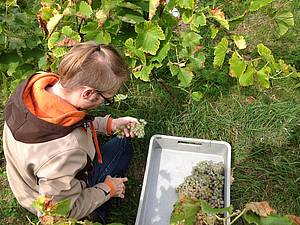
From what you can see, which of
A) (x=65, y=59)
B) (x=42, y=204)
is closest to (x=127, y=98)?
(x=65, y=59)

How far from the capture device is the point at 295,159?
264 centimetres

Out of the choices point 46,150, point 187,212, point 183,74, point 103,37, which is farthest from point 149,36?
point 187,212

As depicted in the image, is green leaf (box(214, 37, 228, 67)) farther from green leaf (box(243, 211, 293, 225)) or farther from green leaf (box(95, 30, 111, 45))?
green leaf (box(243, 211, 293, 225))

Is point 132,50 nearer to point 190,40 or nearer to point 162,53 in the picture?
point 162,53

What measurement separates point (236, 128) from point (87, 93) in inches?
51.1

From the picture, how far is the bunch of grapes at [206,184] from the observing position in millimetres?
2311

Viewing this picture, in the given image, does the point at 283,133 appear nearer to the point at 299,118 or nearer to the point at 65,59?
the point at 299,118

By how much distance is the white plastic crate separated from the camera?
7.94 feet

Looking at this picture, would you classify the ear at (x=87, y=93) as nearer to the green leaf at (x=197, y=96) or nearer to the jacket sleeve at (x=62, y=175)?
the jacket sleeve at (x=62, y=175)

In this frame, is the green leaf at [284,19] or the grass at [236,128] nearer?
the green leaf at [284,19]

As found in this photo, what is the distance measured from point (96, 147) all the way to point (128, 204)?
1.83ft

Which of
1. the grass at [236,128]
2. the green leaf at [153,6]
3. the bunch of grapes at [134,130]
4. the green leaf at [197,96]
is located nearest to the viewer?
the green leaf at [153,6]

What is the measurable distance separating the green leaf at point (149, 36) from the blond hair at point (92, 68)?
1.45 ft

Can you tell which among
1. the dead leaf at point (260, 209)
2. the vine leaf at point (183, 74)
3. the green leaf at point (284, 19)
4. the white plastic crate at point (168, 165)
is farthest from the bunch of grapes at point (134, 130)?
the dead leaf at point (260, 209)
